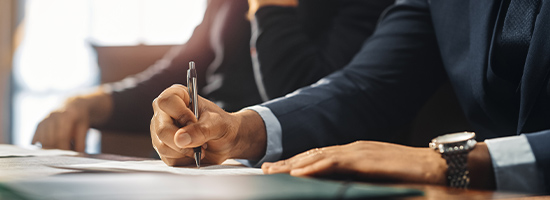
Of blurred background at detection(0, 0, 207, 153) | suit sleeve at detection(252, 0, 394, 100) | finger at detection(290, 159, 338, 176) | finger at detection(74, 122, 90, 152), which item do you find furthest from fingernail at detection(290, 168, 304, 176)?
blurred background at detection(0, 0, 207, 153)

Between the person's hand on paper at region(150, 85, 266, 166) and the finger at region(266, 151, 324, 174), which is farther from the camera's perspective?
the person's hand on paper at region(150, 85, 266, 166)

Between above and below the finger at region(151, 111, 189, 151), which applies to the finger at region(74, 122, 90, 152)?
below

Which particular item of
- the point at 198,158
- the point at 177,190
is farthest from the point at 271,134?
the point at 177,190

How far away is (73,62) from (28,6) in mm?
870

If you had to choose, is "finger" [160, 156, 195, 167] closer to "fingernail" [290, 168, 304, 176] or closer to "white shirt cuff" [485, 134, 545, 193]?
"fingernail" [290, 168, 304, 176]

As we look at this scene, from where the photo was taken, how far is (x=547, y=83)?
21.1 inches

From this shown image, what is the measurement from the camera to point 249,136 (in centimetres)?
63

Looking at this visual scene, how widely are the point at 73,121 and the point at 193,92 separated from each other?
25.0 inches

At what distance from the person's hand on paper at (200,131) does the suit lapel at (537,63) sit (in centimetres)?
33

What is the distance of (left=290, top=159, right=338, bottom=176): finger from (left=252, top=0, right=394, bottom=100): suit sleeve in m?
0.60

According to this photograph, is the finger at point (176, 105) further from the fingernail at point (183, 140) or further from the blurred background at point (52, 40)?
the blurred background at point (52, 40)

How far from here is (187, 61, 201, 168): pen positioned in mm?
499

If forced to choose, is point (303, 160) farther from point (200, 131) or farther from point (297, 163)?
point (200, 131)

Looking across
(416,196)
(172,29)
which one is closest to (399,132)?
(416,196)
